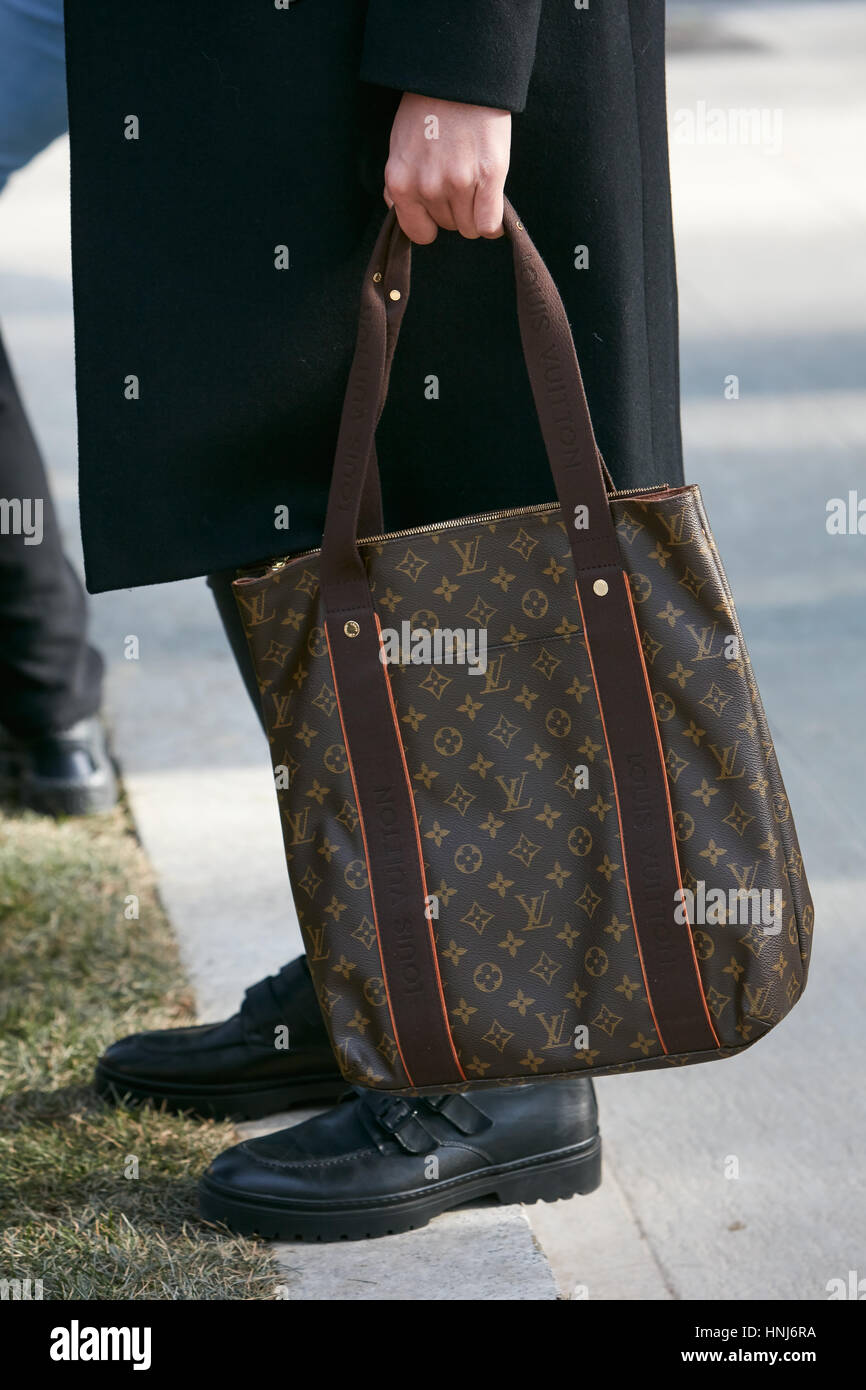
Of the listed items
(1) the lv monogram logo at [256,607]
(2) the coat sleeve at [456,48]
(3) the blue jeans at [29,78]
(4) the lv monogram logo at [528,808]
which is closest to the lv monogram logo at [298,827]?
(4) the lv monogram logo at [528,808]

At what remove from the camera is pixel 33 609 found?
279cm

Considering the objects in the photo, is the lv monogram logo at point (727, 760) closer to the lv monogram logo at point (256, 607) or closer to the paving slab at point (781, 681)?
the lv monogram logo at point (256, 607)

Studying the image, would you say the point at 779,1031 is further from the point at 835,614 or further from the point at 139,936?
the point at 835,614

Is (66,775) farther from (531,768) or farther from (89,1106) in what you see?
(531,768)

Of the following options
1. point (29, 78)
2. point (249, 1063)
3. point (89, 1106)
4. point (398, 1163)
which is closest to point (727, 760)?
point (398, 1163)

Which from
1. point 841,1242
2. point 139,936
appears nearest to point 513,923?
point 841,1242

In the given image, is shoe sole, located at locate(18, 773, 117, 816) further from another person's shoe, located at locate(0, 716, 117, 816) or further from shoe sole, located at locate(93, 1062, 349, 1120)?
shoe sole, located at locate(93, 1062, 349, 1120)

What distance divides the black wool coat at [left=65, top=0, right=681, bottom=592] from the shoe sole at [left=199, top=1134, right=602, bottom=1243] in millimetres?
667

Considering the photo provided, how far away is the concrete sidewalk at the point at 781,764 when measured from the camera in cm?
180

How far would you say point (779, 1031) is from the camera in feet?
7.33

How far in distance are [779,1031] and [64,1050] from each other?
Answer: 926mm

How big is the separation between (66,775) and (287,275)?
4.72 ft

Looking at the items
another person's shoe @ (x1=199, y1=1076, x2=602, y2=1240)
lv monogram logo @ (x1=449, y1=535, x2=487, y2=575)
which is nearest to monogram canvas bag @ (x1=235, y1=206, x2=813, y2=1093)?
lv monogram logo @ (x1=449, y1=535, x2=487, y2=575)
